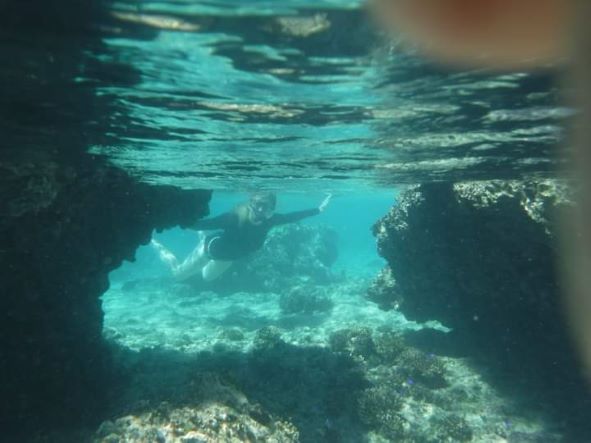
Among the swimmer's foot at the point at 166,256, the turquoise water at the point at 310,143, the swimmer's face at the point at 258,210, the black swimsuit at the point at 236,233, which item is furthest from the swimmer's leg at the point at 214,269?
the swimmer's face at the point at 258,210

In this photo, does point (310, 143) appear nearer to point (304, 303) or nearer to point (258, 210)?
point (258, 210)

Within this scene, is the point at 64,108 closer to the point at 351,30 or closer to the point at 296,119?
the point at 296,119

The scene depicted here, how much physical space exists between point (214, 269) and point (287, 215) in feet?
41.2

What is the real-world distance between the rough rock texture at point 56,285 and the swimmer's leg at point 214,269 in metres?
16.9

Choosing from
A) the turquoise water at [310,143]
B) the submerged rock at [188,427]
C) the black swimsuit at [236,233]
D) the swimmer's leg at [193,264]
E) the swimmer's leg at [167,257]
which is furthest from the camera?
the swimmer's leg at [167,257]

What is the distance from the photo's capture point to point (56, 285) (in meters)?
12.1

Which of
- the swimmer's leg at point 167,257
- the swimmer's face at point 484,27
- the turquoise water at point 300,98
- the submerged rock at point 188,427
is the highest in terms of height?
the swimmer's face at point 484,27

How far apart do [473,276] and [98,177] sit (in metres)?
13.6

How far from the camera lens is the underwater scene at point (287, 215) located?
260 inches

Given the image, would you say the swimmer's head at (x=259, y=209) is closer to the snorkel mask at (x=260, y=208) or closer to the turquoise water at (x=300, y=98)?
the snorkel mask at (x=260, y=208)

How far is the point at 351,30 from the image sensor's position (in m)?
6.09

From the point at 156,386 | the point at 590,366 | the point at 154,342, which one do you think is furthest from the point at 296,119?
the point at 154,342

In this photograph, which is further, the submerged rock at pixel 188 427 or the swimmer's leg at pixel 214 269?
the swimmer's leg at pixel 214 269

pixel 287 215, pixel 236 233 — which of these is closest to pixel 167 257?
pixel 236 233
